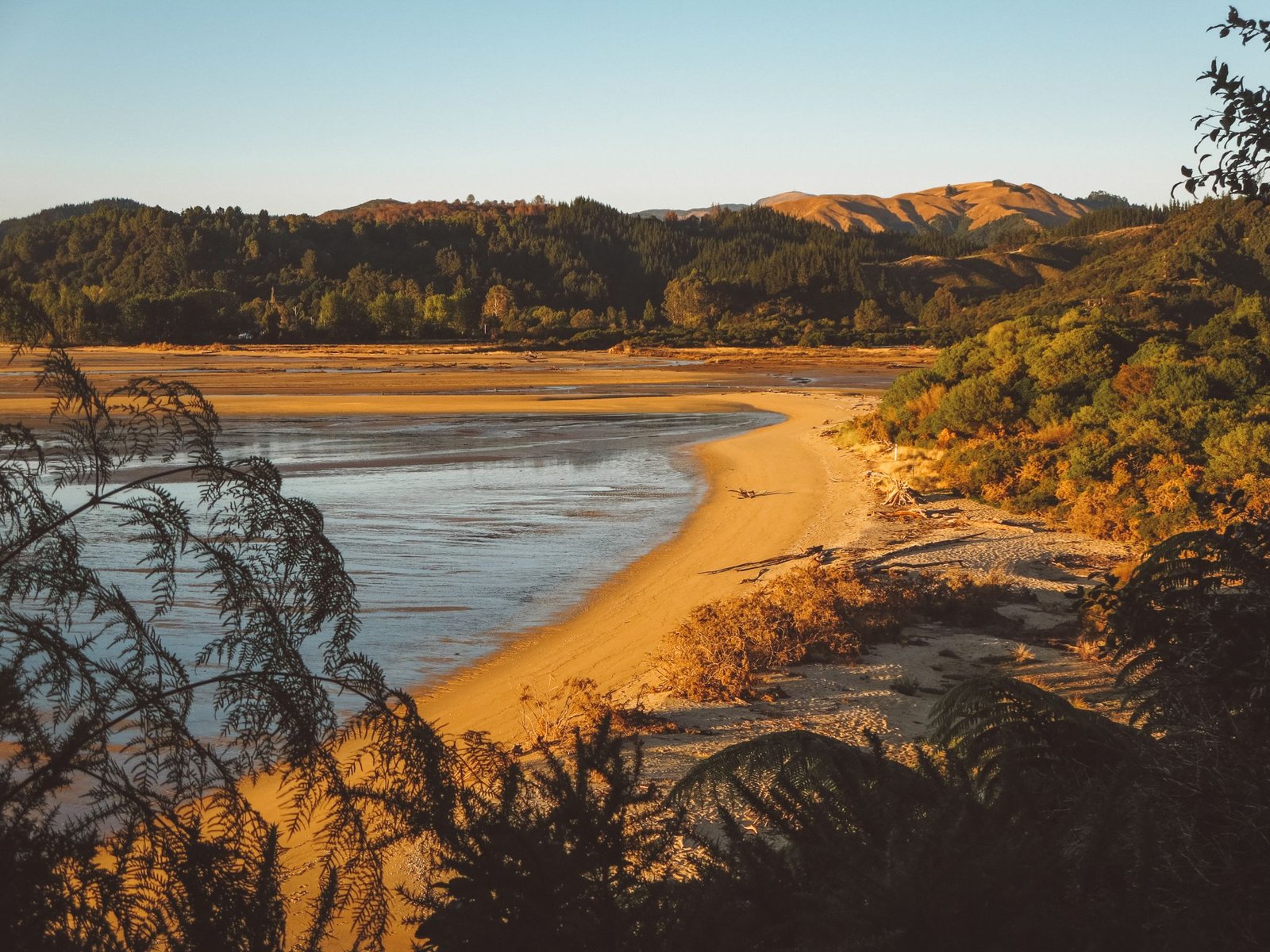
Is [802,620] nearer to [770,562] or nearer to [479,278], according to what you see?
[770,562]

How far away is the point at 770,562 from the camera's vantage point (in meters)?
14.2

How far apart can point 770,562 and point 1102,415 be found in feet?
24.1

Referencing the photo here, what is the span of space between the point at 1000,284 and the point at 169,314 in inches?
3714

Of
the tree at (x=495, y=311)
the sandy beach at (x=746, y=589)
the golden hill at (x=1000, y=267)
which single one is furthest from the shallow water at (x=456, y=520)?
the golden hill at (x=1000, y=267)

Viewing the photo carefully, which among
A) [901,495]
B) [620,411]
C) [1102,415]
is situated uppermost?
[1102,415]

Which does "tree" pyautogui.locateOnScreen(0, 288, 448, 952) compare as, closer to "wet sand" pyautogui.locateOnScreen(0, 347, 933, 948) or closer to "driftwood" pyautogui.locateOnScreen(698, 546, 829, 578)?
"wet sand" pyautogui.locateOnScreen(0, 347, 933, 948)

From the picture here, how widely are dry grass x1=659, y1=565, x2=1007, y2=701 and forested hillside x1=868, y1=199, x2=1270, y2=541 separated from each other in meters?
2.64

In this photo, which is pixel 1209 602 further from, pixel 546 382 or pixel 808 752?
pixel 546 382

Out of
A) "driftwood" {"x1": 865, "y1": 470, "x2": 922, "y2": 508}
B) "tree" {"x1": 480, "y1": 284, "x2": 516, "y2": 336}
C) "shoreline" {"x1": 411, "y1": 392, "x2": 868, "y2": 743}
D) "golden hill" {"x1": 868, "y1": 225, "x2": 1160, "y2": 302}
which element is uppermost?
"golden hill" {"x1": 868, "y1": 225, "x2": 1160, "y2": 302}

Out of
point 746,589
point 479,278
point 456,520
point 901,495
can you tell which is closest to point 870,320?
point 479,278

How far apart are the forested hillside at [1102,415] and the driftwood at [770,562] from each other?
13.1 ft

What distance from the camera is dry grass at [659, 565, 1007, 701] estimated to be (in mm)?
8789

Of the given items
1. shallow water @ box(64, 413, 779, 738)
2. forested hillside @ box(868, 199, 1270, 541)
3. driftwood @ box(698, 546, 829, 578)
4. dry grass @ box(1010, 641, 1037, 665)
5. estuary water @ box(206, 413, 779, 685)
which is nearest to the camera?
dry grass @ box(1010, 641, 1037, 665)

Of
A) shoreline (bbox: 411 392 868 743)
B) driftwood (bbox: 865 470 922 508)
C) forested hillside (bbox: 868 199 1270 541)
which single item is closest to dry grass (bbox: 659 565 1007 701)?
shoreline (bbox: 411 392 868 743)
